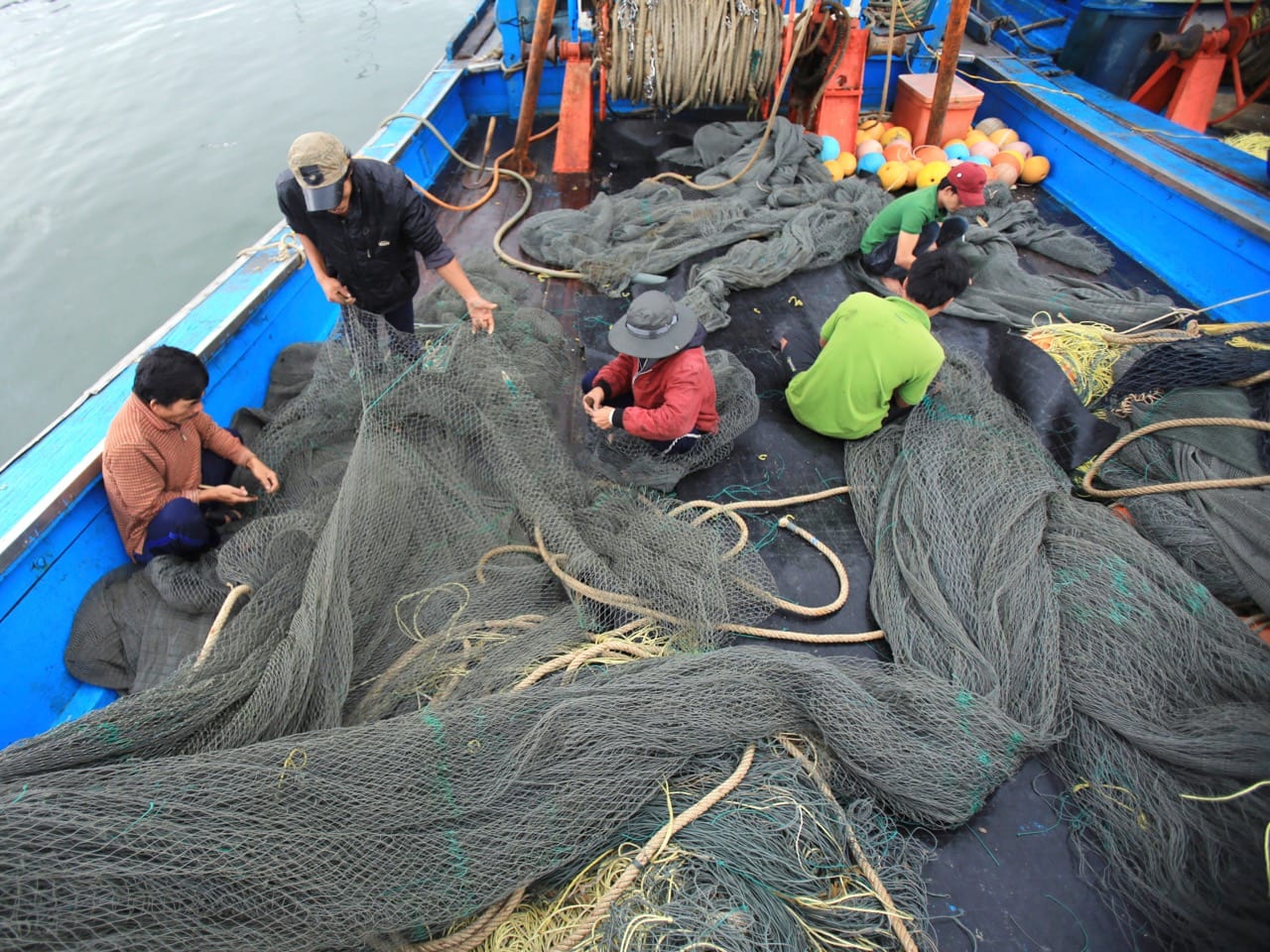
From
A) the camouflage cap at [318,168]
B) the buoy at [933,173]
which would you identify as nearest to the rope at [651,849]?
the camouflage cap at [318,168]

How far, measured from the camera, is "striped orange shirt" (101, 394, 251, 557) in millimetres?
2428

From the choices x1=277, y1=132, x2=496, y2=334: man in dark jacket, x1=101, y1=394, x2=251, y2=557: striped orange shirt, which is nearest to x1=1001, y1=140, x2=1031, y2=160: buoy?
x1=277, y1=132, x2=496, y2=334: man in dark jacket

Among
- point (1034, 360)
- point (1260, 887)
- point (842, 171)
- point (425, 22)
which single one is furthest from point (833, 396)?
point (425, 22)

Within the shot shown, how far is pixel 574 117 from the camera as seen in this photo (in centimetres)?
584

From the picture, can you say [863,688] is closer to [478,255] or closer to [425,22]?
[478,255]

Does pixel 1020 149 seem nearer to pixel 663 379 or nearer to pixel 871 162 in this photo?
pixel 871 162

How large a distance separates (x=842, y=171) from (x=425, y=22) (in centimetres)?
1211

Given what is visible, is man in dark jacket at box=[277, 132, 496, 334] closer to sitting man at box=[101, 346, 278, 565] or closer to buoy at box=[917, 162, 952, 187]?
sitting man at box=[101, 346, 278, 565]

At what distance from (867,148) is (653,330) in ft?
14.6

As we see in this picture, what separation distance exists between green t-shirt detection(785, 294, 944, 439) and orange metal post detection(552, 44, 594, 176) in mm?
3761

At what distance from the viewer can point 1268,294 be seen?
387cm

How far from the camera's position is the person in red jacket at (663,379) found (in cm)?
264

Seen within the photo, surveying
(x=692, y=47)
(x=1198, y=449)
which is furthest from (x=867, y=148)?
(x=1198, y=449)

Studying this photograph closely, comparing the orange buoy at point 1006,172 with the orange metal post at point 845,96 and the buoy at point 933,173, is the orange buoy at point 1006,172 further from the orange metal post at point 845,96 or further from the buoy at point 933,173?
the orange metal post at point 845,96
